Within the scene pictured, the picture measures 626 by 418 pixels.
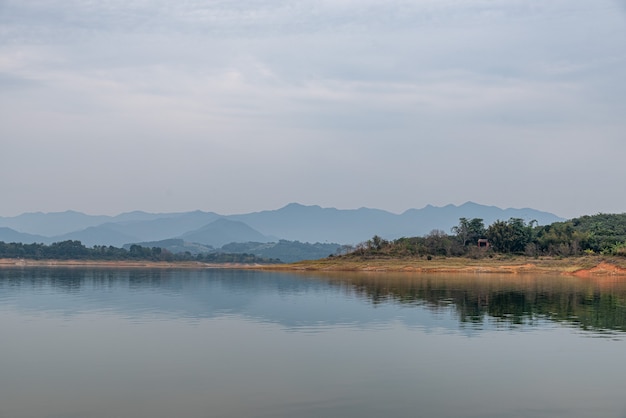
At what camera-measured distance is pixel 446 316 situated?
220 ft

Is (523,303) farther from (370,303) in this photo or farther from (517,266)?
(517,266)

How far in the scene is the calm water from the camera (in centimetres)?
3064

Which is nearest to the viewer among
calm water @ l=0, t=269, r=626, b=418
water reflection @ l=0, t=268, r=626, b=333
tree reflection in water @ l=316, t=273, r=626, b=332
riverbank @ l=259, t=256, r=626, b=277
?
calm water @ l=0, t=269, r=626, b=418

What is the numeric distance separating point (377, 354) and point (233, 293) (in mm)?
66008

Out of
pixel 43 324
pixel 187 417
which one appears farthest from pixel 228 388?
pixel 43 324

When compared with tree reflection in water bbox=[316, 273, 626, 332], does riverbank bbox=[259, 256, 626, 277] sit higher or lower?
higher

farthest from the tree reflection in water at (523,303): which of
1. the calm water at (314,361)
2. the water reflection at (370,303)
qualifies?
the calm water at (314,361)

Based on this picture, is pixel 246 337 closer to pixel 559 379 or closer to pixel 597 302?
pixel 559 379

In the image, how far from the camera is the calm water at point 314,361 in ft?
101

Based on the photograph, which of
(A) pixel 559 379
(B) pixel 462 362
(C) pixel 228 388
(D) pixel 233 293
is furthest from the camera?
(D) pixel 233 293

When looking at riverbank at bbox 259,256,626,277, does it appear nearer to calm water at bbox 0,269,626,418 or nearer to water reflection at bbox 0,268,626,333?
water reflection at bbox 0,268,626,333

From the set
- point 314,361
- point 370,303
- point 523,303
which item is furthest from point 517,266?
point 314,361

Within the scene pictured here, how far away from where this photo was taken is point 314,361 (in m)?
41.3

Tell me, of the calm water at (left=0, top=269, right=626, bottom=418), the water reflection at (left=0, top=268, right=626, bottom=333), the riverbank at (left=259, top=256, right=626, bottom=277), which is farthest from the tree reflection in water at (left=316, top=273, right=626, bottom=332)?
the riverbank at (left=259, top=256, right=626, bottom=277)
